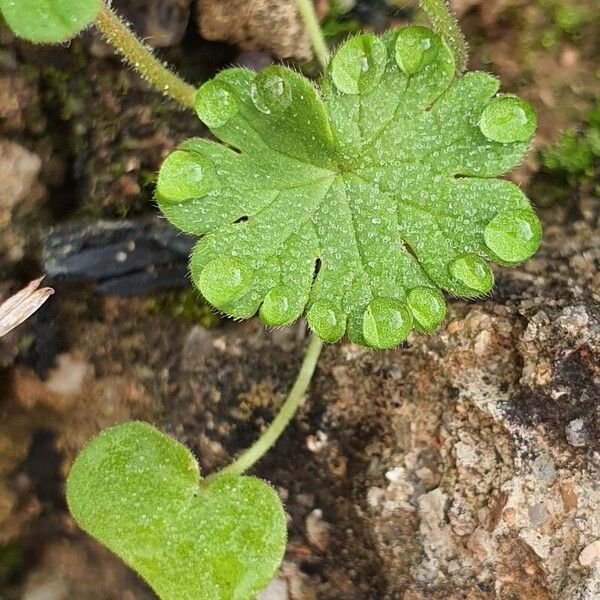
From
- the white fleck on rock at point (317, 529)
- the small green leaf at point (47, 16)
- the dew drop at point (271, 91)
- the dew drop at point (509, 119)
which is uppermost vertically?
the small green leaf at point (47, 16)

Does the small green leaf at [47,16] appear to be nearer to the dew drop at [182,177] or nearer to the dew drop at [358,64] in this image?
the dew drop at [182,177]

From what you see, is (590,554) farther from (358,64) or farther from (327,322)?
(358,64)

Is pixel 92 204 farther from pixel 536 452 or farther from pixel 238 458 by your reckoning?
pixel 536 452

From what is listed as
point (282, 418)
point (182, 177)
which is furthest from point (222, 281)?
point (282, 418)

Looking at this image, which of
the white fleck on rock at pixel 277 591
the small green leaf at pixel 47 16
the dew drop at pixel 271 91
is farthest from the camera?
the white fleck on rock at pixel 277 591

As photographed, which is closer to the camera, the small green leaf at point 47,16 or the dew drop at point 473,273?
the small green leaf at point 47,16

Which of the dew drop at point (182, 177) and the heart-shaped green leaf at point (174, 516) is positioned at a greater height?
the dew drop at point (182, 177)

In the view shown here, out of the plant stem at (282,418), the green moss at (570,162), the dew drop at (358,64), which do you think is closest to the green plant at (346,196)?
the dew drop at (358,64)
